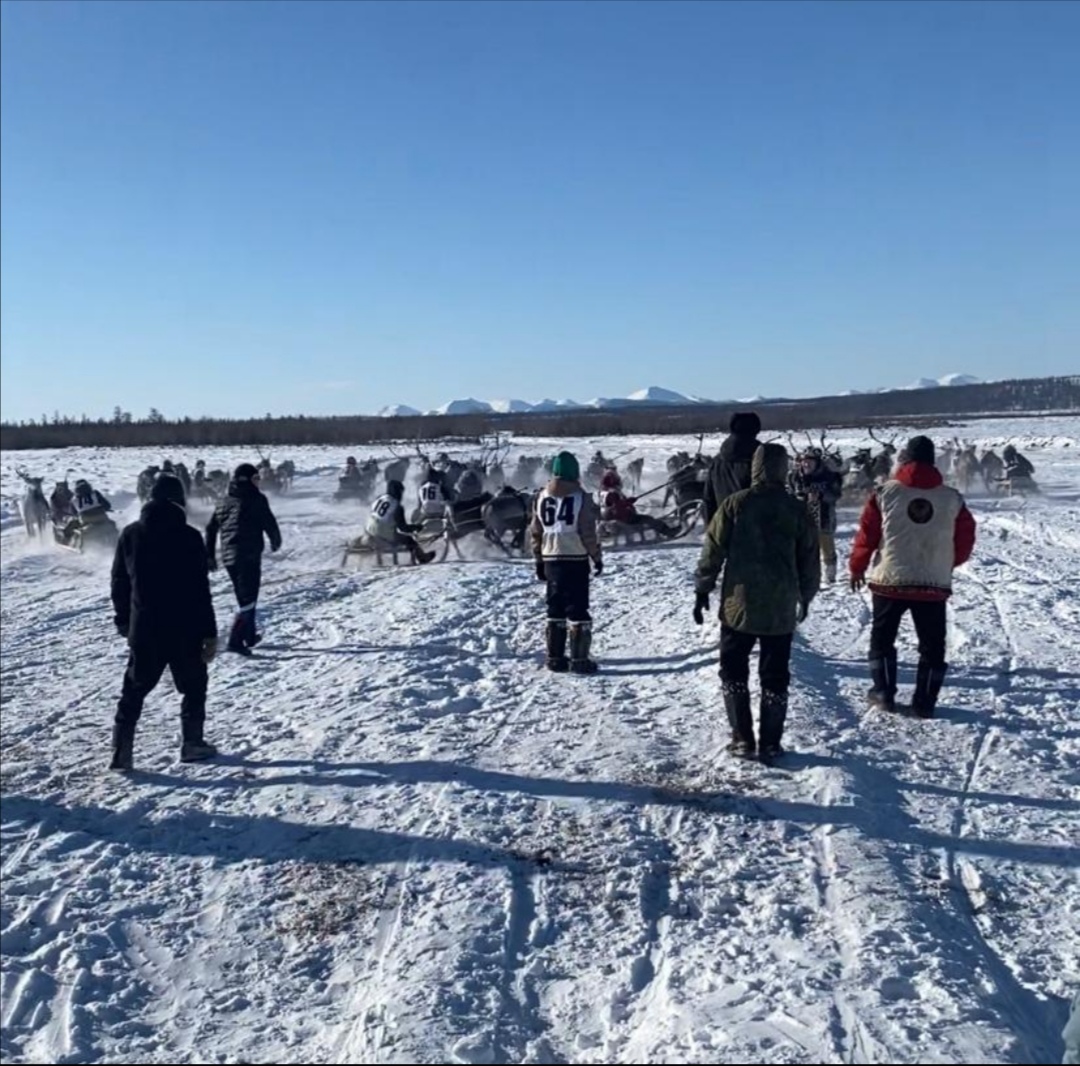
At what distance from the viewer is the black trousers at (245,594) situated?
420 inches

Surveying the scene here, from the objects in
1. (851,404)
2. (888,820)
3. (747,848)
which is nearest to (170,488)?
(747,848)

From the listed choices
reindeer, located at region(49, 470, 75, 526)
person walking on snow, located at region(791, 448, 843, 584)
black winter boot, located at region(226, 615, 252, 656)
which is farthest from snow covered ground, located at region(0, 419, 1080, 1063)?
reindeer, located at region(49, 470, 75, 526)

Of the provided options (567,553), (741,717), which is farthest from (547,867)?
(567,553)

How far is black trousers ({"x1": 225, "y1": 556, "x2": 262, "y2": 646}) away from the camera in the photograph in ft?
35.0

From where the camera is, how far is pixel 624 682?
8766 mm

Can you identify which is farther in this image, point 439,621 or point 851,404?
point 851,404

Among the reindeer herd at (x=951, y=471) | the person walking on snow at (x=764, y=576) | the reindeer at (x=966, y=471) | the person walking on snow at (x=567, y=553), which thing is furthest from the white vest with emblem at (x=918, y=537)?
the reindeer at (x=966, y=471)

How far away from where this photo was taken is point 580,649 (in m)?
9.09

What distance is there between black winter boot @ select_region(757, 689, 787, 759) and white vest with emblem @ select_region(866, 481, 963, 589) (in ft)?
4.17

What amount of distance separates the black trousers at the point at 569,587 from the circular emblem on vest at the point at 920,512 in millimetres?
2613

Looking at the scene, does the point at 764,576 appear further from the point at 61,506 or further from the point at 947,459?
the point at 947,459

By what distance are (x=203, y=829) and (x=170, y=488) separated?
2273mm

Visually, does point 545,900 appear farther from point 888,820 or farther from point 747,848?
point 888,820

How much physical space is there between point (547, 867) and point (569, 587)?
12.0 ft
